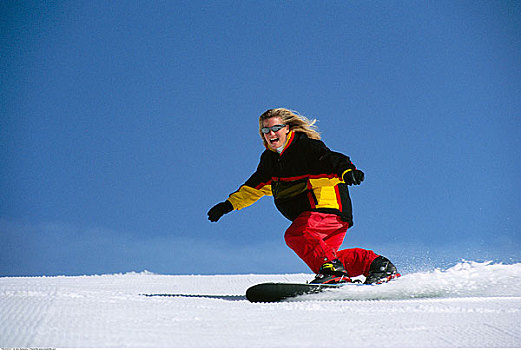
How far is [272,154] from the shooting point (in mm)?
2648

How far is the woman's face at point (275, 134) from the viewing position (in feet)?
8.40

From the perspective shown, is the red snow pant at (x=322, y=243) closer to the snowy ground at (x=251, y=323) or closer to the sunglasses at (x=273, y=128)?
the snowy ground at (x=251, y=323)

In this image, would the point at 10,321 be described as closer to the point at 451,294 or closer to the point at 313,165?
the point at 313,165

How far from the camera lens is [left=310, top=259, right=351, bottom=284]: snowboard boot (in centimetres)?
221

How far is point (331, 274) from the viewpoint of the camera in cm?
223

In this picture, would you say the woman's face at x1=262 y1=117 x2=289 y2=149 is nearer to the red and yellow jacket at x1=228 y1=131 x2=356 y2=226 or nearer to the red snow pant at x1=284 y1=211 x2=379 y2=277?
the red and yellow jacket at x1=228 y1=131 x2=356 y2=226

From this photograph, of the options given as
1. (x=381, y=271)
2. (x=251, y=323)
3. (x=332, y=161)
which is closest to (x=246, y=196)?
(x=332, y=161)

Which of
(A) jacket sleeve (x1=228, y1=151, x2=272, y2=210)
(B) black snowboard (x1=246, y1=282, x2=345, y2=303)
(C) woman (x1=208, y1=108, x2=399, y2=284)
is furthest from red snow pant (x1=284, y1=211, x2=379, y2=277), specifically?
(A) jacket sleeve (x1=228, y1=151, x2=272, y2=210)

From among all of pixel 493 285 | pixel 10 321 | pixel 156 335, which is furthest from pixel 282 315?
pixel 493 285

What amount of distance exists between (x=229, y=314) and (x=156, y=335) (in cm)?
40

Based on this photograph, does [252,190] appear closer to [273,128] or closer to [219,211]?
[219,211]

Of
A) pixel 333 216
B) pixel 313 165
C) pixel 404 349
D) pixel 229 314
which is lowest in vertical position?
pixel 404 349

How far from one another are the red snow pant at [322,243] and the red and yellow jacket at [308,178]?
1.9 inches

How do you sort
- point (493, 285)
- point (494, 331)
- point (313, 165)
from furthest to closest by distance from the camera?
point (313, 165)
point (493, 285)
point (494, 331)
